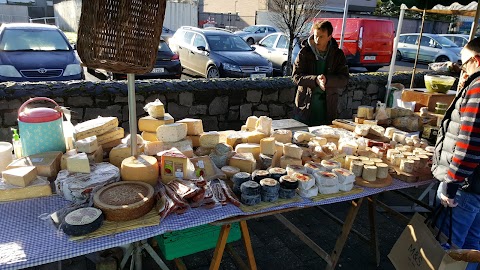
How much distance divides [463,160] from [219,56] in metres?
7.72

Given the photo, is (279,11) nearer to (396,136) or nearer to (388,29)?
(388,29)

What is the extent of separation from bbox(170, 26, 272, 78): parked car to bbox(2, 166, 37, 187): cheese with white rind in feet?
23.9

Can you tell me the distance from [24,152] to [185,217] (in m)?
1.23

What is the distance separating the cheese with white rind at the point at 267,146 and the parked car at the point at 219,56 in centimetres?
660

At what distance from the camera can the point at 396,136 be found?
3.21 meters

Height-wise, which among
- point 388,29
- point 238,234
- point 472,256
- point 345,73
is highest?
point 388,29

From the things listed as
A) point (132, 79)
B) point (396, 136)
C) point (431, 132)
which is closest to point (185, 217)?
point (132, 79)

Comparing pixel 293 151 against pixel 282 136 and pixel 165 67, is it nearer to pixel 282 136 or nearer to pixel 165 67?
pixel 282 136

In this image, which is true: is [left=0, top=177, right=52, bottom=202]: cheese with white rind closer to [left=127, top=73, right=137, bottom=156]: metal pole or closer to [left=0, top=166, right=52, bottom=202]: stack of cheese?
[left=0, top=166, right=52, bottom=202]: stack of cheese

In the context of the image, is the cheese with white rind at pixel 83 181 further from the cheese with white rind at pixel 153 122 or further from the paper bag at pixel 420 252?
the paper bag at pixel 420 252

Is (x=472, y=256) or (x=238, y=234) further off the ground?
(x=472, y=256)

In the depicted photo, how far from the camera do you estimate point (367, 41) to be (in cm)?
1206

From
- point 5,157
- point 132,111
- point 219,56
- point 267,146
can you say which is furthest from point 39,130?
point 219,56

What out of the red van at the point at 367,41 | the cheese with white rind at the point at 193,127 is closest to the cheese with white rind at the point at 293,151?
the cheese with white rind at the point at 193,127
